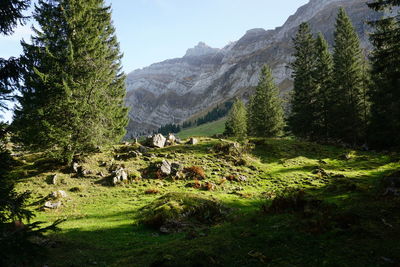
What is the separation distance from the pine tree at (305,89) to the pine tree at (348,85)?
4.12 metres

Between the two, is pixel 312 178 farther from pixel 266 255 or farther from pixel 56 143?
pixel 56 143

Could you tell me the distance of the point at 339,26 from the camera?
47438 mm

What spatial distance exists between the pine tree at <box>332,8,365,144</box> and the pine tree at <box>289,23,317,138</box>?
4.12m

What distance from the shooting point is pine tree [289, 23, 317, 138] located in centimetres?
4753

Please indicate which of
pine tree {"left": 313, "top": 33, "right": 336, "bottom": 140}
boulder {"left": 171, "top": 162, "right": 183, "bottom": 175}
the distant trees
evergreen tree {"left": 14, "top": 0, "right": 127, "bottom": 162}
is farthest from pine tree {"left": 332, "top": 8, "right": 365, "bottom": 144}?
the distant trees

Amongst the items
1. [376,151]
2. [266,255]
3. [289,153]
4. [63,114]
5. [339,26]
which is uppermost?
[339,26]

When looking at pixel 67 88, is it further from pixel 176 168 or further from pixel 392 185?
pixel 392 185


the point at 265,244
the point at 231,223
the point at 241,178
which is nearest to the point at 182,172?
the point at 241,178

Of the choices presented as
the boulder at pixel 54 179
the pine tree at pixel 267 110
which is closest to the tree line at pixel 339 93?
the pine tree at pixel 267 110

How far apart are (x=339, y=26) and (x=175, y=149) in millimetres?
41827

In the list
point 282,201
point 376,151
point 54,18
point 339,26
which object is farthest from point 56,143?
point 339,26

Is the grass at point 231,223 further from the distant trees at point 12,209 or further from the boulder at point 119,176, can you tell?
the distant trees at point 12,209

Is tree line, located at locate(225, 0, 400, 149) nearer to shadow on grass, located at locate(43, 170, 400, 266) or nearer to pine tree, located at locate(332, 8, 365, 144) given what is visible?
pine tree, located at locate(332, 8, 365, 144)

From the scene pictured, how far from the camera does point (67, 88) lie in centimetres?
2302
